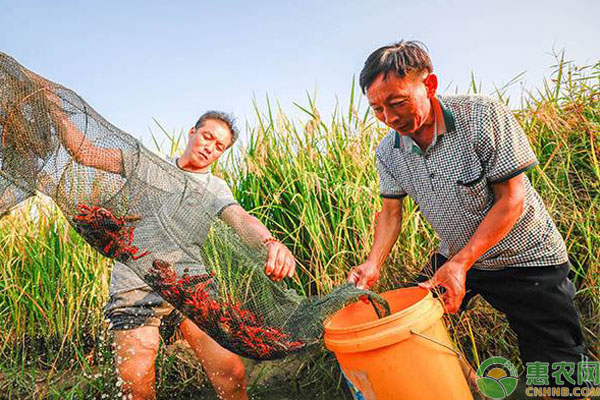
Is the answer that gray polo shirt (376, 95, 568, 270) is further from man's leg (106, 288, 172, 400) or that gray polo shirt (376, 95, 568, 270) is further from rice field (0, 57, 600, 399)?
man's leg (106, 288, 172, 400)

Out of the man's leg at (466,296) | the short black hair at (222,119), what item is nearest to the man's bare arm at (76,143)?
the short black hair at (222,119)

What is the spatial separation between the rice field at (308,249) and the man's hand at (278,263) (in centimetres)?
63

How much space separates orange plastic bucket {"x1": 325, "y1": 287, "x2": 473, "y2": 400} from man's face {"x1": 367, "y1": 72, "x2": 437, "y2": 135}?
2.27 ft

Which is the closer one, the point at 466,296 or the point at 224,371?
the point at 466,296

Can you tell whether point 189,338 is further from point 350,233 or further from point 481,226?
point 481,226

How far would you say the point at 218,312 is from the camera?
5.52ft

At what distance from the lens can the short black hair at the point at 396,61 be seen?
1633mm

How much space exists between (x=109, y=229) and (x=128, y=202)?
12 centimetres

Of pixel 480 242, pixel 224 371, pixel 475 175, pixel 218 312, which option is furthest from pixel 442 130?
pixel 224 371

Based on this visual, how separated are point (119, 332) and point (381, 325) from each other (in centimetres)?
140

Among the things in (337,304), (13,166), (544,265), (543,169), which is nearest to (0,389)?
(13,166)

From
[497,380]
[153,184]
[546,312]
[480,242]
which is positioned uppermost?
[153,184]

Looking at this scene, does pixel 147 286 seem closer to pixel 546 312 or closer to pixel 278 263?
pixel 278 263

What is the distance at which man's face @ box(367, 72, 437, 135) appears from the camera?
1.63m
